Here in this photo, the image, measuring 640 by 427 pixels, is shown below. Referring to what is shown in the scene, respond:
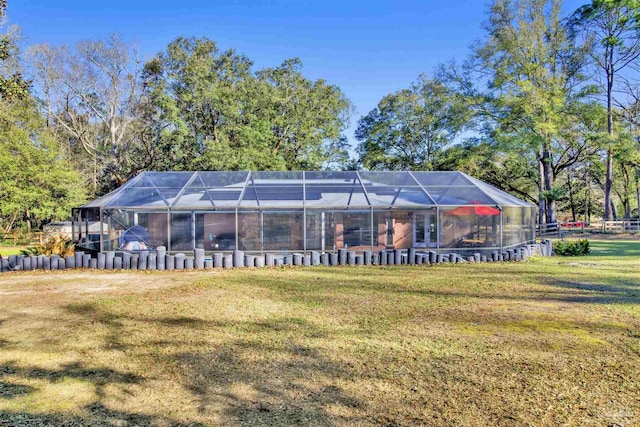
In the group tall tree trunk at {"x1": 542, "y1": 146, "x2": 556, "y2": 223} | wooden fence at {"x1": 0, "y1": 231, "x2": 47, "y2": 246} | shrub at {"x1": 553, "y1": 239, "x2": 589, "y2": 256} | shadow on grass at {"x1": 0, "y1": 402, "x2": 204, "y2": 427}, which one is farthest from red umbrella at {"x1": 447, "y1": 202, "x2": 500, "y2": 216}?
wooden fence at {"x1": 0, "y1": 231, "x2": 47, "y2": 246}

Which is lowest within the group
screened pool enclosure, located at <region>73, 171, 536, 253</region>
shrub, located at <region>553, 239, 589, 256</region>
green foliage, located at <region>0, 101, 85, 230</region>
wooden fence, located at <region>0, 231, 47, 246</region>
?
shrub, located at <region>553, 239, 589, 256</region>

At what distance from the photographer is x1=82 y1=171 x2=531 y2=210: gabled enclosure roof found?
493 inches

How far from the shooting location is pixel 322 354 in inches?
182

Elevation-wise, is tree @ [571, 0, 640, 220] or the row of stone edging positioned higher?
tree @ [571, 0, 640, 220]

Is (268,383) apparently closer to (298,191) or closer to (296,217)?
(296,217)

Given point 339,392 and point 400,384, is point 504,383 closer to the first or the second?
point 400,384

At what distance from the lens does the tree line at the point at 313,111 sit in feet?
74.2

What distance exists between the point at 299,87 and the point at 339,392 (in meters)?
26.6

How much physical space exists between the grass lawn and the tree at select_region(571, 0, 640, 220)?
74.1 feet

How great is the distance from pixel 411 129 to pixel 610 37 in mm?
13004

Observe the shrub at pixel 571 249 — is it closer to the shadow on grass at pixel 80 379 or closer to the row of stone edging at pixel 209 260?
the row of stone edging at pixel 209 260

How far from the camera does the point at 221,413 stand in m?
3.30

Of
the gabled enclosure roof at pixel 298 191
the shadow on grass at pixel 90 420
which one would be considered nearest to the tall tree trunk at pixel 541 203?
the gabled enclosure roof at pixel 298 191

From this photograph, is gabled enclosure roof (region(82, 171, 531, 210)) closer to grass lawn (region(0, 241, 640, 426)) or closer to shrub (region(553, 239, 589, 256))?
shrub (region(553, 239, 589, 256))
